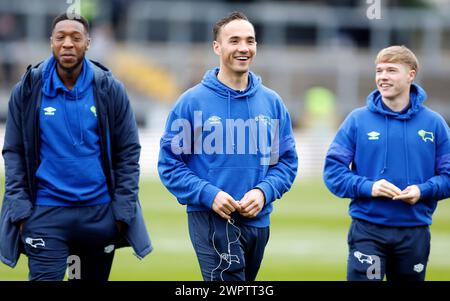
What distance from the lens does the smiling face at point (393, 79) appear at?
736 centimetres

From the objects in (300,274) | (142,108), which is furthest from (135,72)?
(300,274)

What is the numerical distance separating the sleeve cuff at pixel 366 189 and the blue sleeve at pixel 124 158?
1.64 metres

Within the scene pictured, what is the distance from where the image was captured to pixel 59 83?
6.98 meters

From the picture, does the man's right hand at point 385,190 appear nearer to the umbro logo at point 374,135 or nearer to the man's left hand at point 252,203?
the umbro logo at point 374,135

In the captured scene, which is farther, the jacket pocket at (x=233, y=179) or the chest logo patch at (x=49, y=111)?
the chest logo patch at (x=49, y=111)

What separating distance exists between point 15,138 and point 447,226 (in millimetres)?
10063

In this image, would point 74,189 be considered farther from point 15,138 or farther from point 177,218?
point 177,218

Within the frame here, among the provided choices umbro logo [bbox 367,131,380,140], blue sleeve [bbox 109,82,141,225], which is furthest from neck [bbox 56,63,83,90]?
umbro logo [bbox 367,131,380,140]

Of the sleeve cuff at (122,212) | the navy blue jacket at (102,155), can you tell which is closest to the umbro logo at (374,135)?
the navy blue jacket at (102,155)

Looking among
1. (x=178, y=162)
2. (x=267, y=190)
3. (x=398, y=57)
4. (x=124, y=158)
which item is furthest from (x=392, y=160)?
(x=124, y=158)

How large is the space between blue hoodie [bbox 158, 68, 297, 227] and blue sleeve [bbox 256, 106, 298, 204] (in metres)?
0.01

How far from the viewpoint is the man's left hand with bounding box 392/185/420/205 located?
23.5 ft

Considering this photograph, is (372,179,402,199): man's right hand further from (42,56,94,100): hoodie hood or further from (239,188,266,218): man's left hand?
(42,56,94,100): hoodie hood

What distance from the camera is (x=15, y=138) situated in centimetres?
696
